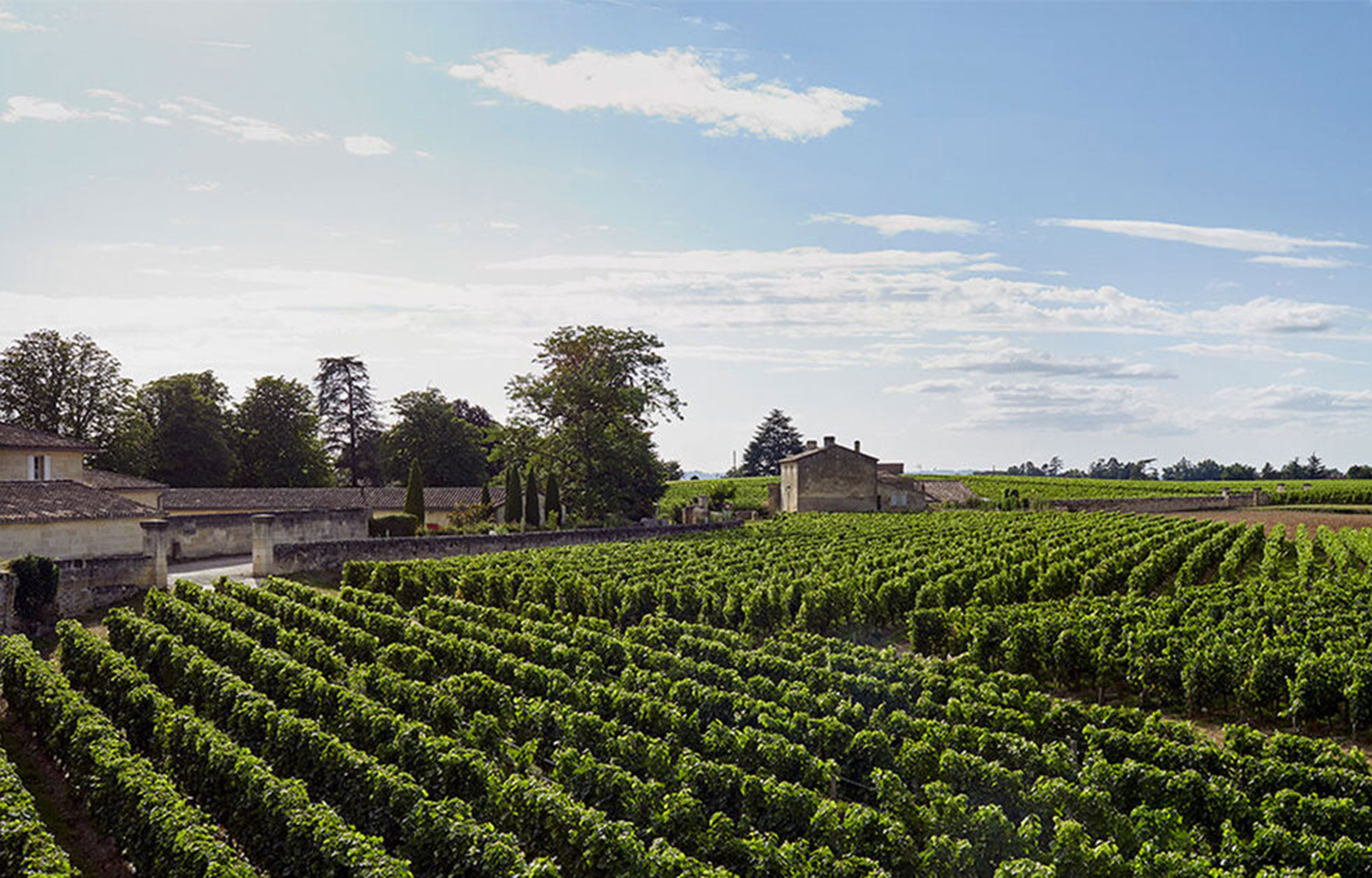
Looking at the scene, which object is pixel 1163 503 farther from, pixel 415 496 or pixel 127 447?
pixel 127 447

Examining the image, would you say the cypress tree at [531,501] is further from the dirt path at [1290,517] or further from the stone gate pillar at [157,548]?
the dirt path at [1290,517]

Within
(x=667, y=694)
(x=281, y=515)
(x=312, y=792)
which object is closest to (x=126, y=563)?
(x=281, y=515)

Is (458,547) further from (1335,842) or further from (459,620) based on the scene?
(1335,842)

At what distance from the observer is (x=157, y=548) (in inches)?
1013

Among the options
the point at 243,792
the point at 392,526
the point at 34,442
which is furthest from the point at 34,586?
the point at 34,442

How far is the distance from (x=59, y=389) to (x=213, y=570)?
36886 mm

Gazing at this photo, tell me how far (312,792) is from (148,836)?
2.16m

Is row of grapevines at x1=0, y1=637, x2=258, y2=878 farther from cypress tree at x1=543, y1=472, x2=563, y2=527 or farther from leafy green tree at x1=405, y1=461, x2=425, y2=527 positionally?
cypress tree at x1=543, y1=472, x2=563, y2=527

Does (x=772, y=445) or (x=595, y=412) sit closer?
(x=595, y=412)

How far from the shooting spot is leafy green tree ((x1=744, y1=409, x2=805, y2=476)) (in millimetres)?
108250

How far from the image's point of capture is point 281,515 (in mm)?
31812

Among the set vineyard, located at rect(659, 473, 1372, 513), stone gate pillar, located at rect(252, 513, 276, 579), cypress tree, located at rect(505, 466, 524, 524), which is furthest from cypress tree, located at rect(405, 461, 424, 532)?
vineyard, located at rect(659, 473, 1372, 513)

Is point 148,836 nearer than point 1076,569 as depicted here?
Yes

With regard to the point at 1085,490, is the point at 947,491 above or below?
above
